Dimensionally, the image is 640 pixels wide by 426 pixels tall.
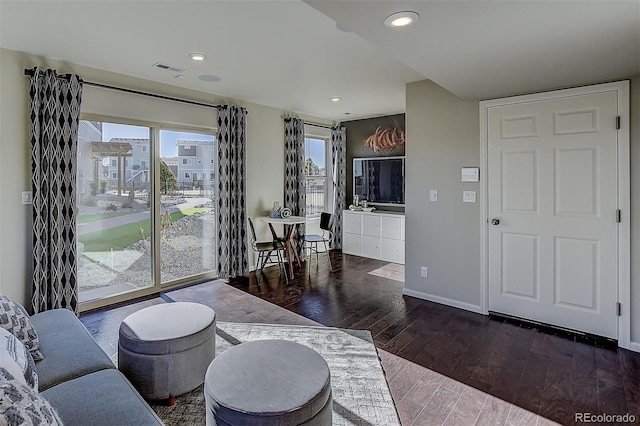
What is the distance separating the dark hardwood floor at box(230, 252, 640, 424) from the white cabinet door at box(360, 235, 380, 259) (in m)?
1.56

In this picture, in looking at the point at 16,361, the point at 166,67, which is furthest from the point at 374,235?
the point at 16,361

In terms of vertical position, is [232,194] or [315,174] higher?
[315,174]

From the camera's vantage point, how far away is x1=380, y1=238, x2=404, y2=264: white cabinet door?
5710 mm

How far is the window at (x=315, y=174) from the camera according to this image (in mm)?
6523

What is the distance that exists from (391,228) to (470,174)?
2.32 metres

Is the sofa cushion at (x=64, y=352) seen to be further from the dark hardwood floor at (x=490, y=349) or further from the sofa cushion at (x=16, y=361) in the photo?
the dark hardwood floor at (x=490, y=349)

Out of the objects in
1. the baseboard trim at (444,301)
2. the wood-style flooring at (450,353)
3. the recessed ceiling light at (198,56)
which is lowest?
the wood-style flooring at (450,353)

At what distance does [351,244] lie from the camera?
21.1 feet

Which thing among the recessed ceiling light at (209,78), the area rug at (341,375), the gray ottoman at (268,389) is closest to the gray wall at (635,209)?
the area rug at (341,375)

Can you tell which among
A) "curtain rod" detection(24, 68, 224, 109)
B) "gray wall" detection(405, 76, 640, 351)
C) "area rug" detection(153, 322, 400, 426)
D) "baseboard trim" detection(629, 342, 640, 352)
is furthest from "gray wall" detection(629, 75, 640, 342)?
"curtain rod" detection(24, 68, 224, 109)

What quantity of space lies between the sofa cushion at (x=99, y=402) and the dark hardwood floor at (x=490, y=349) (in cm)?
193

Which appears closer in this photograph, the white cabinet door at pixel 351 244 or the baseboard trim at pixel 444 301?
the baseboard trim at pixel 444 301

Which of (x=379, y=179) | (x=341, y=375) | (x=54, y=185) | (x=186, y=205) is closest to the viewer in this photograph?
(x=341, y=375)

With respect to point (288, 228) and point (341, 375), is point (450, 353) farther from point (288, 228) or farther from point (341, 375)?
point (288, 228)
